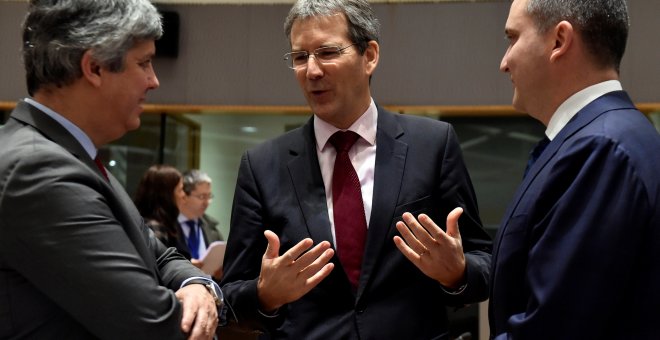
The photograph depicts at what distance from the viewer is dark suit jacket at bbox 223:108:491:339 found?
236 centimetres

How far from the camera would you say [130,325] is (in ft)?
5.47

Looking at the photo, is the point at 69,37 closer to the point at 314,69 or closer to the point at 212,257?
the point at 314,69

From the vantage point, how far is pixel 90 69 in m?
1.86

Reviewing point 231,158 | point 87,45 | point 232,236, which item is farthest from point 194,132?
point 87,45

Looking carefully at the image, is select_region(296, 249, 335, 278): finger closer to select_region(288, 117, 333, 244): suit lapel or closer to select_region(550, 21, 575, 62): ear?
select_region(288, 117, 333, 244): suit lapel

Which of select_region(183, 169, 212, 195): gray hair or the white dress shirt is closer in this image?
the white dress shirt

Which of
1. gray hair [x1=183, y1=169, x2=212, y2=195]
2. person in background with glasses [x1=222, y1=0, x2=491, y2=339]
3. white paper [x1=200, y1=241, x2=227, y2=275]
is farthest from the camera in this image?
gray hair [x1=183, y1=169, x2=212, y2=195]

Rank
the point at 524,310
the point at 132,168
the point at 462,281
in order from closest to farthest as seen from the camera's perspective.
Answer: the point at 524,310
the point at 462,281
the point at 132,168

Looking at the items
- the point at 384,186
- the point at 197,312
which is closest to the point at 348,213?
the point at 384,186

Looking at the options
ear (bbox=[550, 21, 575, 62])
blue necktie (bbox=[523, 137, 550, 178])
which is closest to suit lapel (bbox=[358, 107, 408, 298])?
blue necktie (bbox=[523, 137, 550, 178])

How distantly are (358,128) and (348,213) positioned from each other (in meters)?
0.30

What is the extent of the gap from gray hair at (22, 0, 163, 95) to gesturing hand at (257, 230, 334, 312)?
0.65 m

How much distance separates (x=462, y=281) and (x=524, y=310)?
0.56 m

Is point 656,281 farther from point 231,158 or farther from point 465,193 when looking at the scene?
point 231,158
